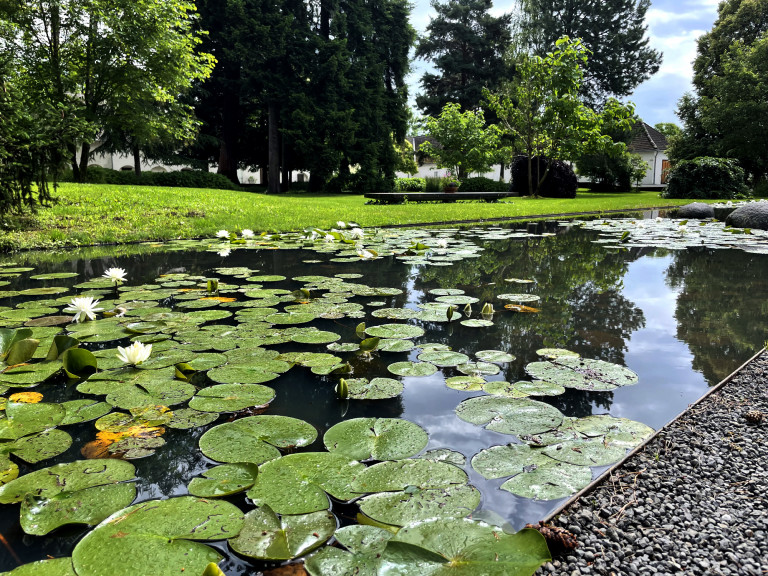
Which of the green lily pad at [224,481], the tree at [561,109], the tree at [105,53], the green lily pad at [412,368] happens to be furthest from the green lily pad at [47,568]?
the tree at [561,109]

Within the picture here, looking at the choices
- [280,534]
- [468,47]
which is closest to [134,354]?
[280,534]

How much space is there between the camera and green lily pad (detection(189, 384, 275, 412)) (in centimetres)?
162

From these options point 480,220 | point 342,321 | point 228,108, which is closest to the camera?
point 342,321

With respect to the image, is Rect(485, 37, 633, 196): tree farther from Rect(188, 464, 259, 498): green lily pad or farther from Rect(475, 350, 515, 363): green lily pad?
Rect(188, 464, 259, 498): green lily pad

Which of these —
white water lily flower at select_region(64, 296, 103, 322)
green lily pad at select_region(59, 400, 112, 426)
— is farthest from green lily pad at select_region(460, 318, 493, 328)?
white water lily flower at select_region(64, 296, 103, 322)

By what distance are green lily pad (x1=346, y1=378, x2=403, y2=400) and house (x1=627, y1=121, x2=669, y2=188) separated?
3631cm

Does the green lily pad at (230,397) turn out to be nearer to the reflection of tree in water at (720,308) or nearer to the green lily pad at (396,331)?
the green lily pad at (396,331)

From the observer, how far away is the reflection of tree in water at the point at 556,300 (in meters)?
2.25

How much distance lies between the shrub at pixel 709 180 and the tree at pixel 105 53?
63.3 ft

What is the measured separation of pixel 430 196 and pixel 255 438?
15108 mm

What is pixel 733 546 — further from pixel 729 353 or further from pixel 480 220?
pixel 480 220

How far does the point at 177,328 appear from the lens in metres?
2.48

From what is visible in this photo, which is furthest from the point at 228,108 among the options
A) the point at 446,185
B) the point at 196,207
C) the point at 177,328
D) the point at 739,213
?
the point at 177,328

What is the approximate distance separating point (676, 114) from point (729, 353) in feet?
95.1
